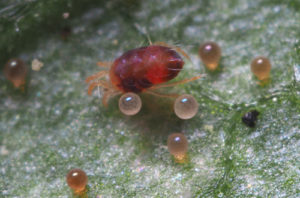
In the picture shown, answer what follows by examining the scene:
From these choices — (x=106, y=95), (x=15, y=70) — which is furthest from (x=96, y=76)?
(x=15, y=70)

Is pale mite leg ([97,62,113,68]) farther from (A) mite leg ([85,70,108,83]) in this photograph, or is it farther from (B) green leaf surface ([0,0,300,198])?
(B) green leaf surface ([0,0,300,198])

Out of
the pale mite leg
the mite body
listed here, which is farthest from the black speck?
the pale mite leg

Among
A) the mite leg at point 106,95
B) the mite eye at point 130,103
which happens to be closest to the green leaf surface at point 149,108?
the mite leg at point 106,95

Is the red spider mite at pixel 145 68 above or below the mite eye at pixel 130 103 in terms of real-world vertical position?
above

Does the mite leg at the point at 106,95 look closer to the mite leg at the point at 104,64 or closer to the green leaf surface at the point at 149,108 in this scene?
the green leaf surface at the point at 149,108

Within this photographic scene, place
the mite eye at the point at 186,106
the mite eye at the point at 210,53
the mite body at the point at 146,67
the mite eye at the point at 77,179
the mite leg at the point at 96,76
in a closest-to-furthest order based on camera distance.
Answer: the mite eye at the point at 77,179 → the mite eye at the point at 186,106 → the mite body at the point at 146,67 → the mite eye at the point at 210,53 → the mite leg at the point at 96,76

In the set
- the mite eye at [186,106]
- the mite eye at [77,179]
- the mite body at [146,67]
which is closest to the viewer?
the mite eye at [77,179]
